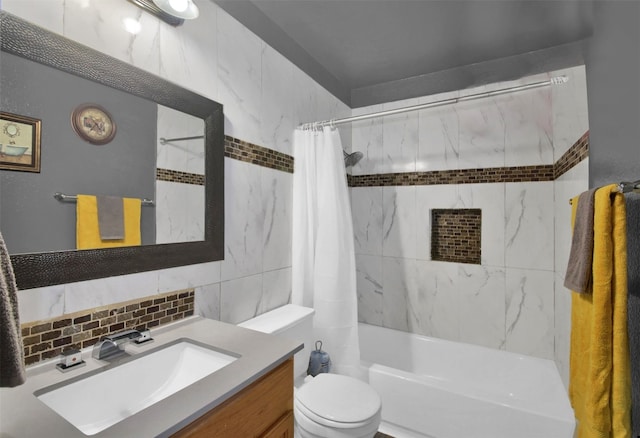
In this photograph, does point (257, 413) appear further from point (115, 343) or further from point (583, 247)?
point (583, 247)

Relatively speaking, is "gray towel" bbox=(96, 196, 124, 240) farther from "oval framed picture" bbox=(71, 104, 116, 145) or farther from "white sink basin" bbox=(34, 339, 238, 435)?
"white sink basin" bbox=(34, 339, 238, 435)

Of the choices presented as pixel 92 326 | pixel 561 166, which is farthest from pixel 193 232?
pixel 561 166

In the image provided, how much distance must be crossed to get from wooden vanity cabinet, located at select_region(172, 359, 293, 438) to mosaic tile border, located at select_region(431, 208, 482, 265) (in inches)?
78.9

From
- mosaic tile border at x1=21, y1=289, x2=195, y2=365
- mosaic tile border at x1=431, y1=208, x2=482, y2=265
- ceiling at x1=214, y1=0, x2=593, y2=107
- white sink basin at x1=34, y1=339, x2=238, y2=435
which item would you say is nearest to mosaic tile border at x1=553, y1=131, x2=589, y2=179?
mosaic tile border at x1=431, y1=208, x2=482, y2=265

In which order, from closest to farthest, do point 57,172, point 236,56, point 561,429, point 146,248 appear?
point 57,172 → point 146,248 → point 561,429 → point 236,56

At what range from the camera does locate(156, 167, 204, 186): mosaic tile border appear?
136cm

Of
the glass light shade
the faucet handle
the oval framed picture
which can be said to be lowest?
the faucet handle

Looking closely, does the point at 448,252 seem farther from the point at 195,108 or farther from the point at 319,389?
the point at 195,108

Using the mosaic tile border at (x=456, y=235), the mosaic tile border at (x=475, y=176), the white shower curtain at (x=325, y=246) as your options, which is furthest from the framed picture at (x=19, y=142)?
the mosaic tile border at (x=456, y=235)

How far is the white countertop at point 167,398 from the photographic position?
2.27 feet

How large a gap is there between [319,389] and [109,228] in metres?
1.26

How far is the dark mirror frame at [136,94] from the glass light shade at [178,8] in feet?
0.90

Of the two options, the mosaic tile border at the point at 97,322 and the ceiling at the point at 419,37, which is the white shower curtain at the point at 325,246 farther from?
the mosaic tile border at the point at 97,322

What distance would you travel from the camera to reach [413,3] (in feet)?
6.14
